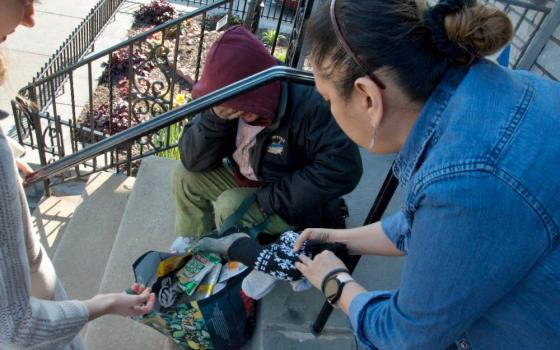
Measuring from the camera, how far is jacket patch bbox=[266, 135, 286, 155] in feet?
6.45

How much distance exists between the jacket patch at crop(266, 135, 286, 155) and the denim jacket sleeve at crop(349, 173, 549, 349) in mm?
1097

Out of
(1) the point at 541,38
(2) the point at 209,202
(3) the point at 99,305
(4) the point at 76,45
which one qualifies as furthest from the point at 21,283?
(4) the point at 76,45

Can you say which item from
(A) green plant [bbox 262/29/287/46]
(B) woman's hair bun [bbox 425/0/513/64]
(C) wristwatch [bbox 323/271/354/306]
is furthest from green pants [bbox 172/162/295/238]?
(A) green plant [bbox 262/29/287/46]

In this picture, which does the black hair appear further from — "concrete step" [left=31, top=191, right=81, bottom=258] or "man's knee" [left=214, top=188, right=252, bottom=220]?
"concrete step" [left=31, top=191, right=81, bottom=258]

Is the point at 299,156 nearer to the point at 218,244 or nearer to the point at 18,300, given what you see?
the point at 218,244

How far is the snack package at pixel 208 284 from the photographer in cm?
180

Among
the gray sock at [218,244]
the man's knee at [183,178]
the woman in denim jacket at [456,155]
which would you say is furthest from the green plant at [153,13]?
the woman in denim jacket at [456,155]

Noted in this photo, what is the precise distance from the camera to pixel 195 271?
6.05 feet

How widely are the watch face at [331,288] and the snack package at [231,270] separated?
567 millimetres

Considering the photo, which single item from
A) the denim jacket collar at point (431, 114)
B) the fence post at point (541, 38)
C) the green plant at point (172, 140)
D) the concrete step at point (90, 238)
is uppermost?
the denim jacket collar at point (431, 114)

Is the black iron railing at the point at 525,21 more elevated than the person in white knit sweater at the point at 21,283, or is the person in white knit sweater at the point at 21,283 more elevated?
the black iron railing at the point at 525,21

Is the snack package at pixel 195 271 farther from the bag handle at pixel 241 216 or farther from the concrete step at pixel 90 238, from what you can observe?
the concrete step at pixel 90 238

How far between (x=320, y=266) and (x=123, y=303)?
26.9 inches

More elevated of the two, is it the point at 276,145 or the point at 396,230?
the point at 396,230
